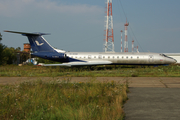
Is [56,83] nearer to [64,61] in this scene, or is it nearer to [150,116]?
[150,116]

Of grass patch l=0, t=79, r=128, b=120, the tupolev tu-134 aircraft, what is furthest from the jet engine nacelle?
grass patch l=0, t=79, r=128, b=120

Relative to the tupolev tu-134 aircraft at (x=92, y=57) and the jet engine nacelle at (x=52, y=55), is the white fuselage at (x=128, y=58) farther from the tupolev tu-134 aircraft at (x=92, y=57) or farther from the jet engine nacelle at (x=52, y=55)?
the jet engine nacelle at (x=52, y=55)

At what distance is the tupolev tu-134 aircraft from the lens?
24.7 m

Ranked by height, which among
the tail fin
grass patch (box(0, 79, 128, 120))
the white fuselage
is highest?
the tail fin

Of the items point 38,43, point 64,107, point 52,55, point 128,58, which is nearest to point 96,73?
point 128,58

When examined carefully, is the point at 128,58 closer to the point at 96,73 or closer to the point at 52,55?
the point at 96,73

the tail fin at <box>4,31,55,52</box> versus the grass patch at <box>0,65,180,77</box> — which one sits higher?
the tail fin at <box>4,31,55,52</box>

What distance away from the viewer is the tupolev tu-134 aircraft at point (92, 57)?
24703mm

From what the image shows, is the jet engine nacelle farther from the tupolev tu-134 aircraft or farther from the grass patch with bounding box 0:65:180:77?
the grass patch with bounding box 0:65:180:77

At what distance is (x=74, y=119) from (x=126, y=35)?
5328 centimetres

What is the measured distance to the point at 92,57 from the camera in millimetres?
25750

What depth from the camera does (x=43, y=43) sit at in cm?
2583

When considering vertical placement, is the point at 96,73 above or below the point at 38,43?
below

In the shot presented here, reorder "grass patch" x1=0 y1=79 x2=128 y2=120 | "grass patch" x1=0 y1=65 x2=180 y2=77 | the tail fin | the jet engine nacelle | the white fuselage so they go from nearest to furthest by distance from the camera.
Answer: "grass patch" x1=0 y1=79 x2=128 y2=120 → "grass patch" x1=0 y1=65 x2=180 y2=77 → the white fuselage → the jet engine nacelle → the tail fin
